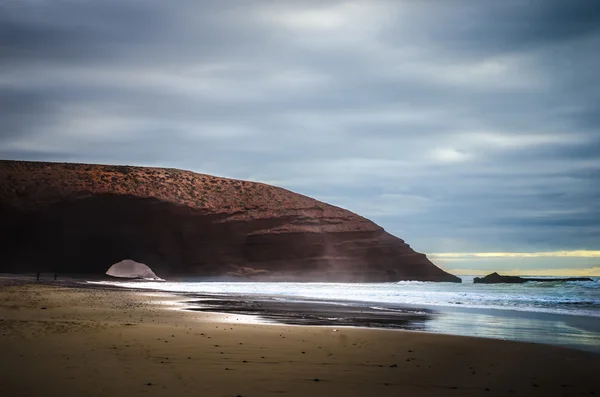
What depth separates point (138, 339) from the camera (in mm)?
13516

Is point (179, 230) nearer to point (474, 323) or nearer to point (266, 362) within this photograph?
point (474, 323)

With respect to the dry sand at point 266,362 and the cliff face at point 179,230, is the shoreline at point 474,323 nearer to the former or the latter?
the dry sand at point 266,362

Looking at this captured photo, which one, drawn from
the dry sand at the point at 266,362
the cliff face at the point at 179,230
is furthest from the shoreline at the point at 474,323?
the cliff face at the point at 179,230

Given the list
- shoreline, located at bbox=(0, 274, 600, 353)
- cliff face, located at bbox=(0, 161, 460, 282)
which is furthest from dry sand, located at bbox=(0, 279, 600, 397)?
cliff face, located at bbox=(0, 161, 460, 282)

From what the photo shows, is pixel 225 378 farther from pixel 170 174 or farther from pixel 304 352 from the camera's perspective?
pixel 170 174

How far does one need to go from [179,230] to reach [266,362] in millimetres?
76591

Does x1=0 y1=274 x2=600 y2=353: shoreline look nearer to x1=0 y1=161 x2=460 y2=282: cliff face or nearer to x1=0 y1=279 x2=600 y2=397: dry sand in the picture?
x1=0 y1=279 x2=600 y2=397: dry sand

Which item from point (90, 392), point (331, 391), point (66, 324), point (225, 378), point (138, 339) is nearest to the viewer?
point (90, 392)

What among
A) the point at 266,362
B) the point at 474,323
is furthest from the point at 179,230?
the point at 266,362

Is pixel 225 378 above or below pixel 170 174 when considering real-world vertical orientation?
below

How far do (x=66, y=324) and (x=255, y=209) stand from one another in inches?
2977

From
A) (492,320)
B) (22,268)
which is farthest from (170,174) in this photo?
(492,320)

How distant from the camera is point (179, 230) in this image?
8600 cm

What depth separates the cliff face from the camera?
8038cm
